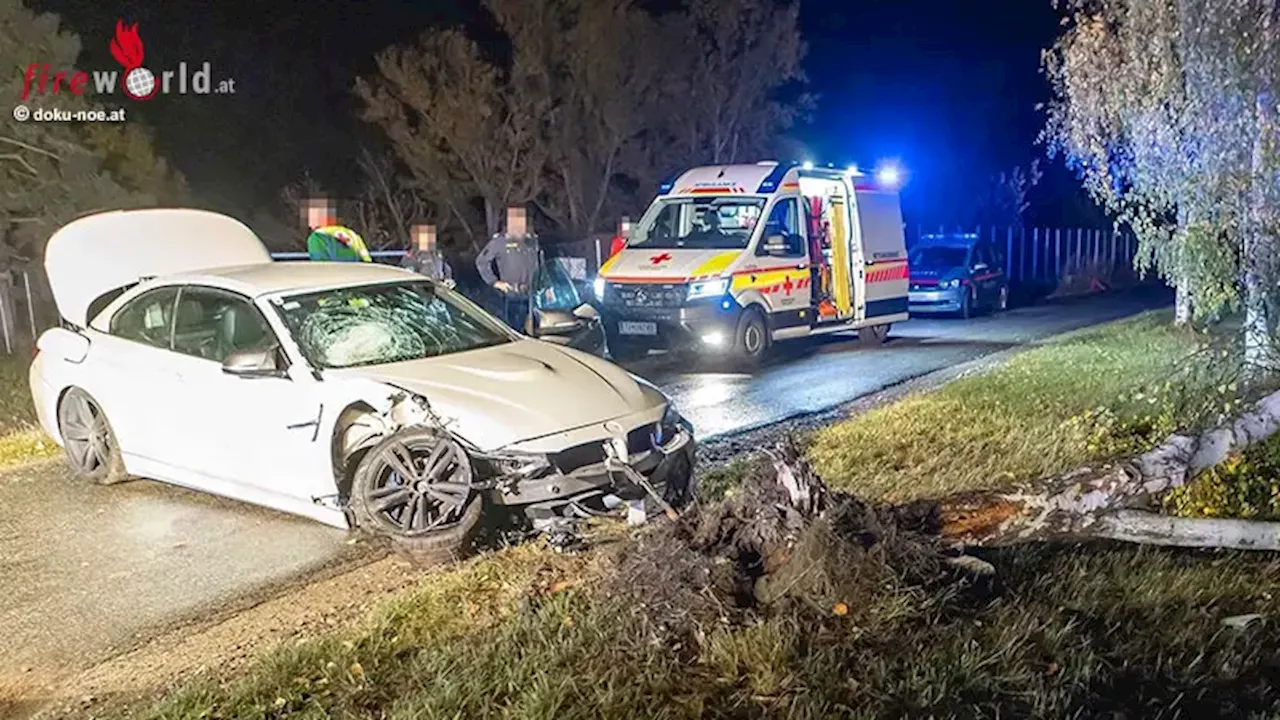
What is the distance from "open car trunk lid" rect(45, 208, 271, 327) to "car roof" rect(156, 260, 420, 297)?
0.64 m

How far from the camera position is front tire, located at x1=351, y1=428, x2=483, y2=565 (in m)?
6.00

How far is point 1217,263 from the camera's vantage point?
359 inches

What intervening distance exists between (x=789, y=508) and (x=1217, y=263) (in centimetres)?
584

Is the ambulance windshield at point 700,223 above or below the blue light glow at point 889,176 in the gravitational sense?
Answer: below

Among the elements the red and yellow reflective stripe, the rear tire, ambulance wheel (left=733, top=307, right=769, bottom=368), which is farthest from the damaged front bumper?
the rear tire

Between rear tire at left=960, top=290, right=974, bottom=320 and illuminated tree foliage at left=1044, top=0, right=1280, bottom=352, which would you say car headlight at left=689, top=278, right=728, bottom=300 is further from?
rear tire at left=960, top=290, right=974, bottom=320

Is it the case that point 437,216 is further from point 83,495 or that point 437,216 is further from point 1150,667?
point 1150,667

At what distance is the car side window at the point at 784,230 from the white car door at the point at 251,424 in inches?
301

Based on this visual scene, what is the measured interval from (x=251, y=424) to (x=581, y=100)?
17534mm

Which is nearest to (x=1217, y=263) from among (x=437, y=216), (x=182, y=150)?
(x=437, y=216)

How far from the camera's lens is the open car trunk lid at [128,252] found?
26.4 ft

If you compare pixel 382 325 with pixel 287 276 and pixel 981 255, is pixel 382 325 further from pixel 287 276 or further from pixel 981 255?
pixel 981 255

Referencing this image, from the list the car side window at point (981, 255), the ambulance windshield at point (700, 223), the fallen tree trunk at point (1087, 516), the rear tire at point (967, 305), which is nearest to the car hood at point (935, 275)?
the rear tire at point (967, 305)

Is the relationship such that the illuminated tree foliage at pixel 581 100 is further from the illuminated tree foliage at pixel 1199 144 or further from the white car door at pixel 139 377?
the white car door at pixel 139 377
